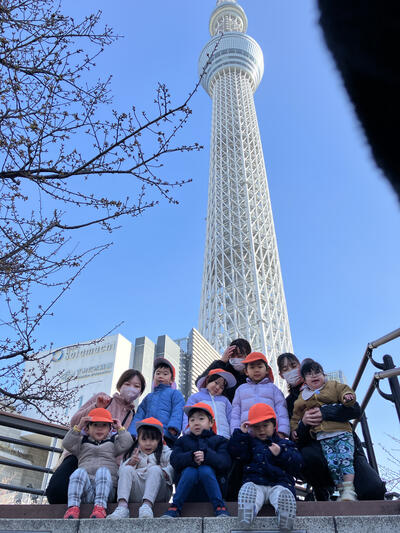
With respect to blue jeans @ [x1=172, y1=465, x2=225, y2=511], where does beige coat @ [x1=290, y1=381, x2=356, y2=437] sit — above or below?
above

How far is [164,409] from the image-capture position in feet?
15.0

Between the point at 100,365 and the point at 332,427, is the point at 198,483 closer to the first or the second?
the point at 332,427

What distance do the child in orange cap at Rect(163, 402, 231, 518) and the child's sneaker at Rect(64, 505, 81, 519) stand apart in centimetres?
61

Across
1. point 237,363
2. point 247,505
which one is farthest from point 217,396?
point 247,505

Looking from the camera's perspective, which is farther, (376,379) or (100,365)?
(100,365)

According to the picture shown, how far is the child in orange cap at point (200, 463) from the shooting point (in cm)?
316

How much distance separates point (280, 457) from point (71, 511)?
58.1 inches

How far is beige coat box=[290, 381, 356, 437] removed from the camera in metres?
3.71

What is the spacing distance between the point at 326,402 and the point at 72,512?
2134mm

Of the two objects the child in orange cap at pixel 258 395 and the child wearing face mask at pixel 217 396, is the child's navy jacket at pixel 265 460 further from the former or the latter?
the child wearing face mask at pixel 217 396

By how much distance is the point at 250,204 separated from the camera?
48125mm

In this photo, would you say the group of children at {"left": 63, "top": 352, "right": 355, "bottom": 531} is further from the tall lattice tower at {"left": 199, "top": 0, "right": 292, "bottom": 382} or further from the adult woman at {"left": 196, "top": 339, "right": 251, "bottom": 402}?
the tall lattice tower at {"left": 199, "top": 0, "right": 292, "bottom": 382}

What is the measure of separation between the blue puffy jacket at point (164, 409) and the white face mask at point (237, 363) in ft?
2.35

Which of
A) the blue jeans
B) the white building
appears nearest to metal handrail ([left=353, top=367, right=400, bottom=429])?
the blue jeans
